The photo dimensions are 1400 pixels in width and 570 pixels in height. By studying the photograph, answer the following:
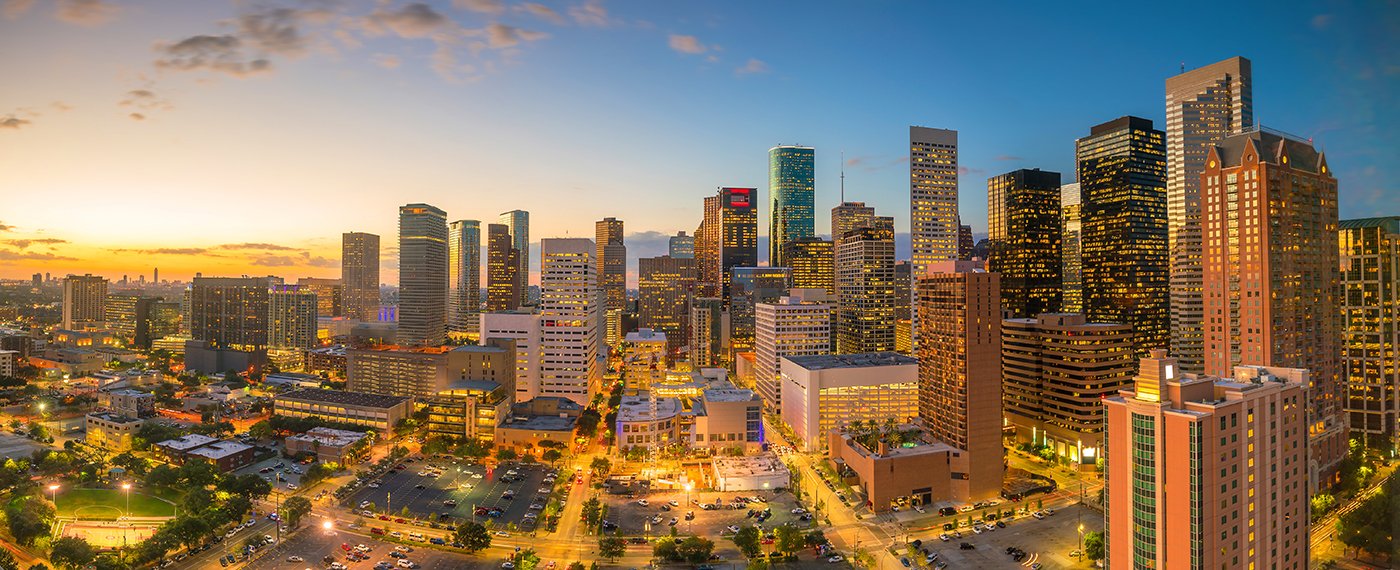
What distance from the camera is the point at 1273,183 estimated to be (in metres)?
36.3

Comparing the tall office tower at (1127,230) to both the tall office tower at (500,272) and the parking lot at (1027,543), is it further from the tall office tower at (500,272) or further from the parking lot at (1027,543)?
the tall office tower at (500,272)

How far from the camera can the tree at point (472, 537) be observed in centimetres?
3116

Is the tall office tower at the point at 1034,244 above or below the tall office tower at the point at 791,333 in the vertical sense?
above

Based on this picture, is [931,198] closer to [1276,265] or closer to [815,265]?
[815,265]

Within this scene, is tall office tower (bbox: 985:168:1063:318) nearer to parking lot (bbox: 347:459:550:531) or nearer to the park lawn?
parking lot (bbox: 347:459:550:531)

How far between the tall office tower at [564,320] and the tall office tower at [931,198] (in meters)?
45.3

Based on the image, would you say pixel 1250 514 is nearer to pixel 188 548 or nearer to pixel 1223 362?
pixel 1223 362

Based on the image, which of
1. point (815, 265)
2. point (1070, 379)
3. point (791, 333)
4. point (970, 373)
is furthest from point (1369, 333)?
point (815, 265)

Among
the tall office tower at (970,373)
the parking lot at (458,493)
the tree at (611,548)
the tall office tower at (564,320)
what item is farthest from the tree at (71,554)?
the tall office tower at (970,373)

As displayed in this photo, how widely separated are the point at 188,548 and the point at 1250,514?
42463 mm

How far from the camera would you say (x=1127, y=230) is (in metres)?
76.2

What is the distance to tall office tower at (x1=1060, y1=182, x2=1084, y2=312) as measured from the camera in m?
83.9

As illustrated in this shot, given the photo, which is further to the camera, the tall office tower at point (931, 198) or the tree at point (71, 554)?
the tall office tower at point (931, 198)

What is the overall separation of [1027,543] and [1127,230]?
190 ft
